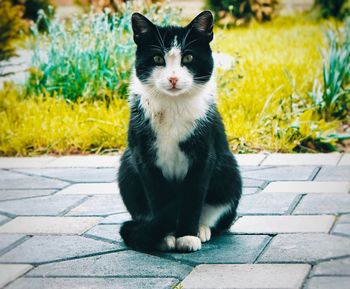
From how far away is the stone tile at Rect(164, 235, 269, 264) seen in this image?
10.3ft

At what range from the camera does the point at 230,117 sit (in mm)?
5770

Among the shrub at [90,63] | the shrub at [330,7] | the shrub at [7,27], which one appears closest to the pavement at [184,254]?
the shrub at [90,63]

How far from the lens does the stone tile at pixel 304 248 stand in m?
3.09

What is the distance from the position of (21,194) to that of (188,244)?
4.84ft

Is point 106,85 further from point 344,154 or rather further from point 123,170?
point 123,170

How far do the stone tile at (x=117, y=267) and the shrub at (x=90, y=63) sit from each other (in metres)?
3.16

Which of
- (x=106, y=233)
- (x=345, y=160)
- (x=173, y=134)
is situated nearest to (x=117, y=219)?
(x=106, y=233)

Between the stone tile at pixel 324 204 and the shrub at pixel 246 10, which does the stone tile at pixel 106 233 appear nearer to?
the stone tile at pixel 324 204

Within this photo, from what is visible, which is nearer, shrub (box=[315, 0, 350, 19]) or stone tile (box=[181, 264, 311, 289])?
stone tile (box=[181, 264, 311, 289])

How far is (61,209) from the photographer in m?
4.03

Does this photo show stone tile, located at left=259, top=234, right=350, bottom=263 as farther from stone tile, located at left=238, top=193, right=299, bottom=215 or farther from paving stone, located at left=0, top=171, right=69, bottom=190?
paving stone, located at left=0, top=171, right=69, bottom=190

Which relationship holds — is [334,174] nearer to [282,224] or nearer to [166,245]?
[282,224]

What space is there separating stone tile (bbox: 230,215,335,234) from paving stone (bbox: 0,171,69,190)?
4.48 ft

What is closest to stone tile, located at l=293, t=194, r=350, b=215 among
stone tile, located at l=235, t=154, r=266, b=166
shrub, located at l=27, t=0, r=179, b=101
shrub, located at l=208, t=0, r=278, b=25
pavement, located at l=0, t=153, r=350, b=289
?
pavement, located at l=0, t=153, r=350, b=289
